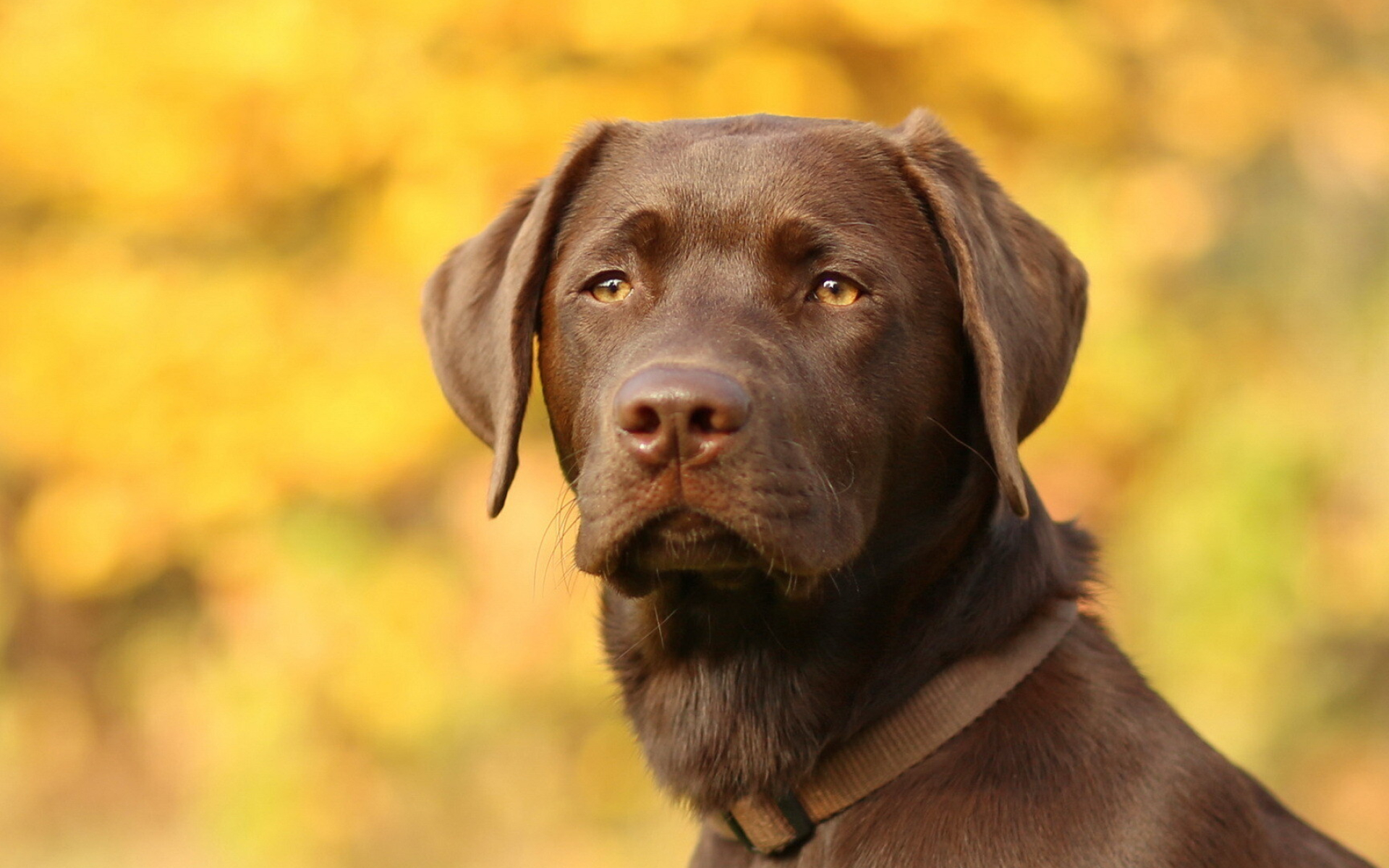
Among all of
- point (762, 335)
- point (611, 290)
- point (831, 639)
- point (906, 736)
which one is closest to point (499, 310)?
point (611, 290)

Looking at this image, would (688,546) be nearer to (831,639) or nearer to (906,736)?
(831,639)

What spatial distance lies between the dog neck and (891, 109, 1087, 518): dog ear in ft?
0.52

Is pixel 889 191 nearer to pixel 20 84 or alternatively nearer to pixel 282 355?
pixel 282 355

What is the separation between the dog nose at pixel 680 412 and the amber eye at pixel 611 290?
467mm

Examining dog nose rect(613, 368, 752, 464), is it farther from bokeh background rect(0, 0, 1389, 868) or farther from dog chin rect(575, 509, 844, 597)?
bokeh background rect(0, 0, 1389, 868)

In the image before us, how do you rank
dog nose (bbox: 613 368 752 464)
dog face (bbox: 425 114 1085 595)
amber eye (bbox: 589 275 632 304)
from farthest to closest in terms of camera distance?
amber eye (bbox: 589 275 632 304)
dog face (bbox: 425 114 1085 595)
dog nose (bbox: 613 368 752 464)

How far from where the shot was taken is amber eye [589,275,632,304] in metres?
2.99

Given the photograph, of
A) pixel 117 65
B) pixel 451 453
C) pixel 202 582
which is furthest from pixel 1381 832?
pixel 117 65

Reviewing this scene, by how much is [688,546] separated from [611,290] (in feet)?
2.01

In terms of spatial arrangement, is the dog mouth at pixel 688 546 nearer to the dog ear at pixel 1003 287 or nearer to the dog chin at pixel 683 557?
the dog chin at pixel 683 557

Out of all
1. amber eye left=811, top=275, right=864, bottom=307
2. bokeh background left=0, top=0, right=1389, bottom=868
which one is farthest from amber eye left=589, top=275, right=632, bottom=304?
bokeh background left=0, top=0, right=1389, bottom=868

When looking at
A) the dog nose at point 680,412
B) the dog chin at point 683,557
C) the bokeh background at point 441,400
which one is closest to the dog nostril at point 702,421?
the dog nose at point 680,412

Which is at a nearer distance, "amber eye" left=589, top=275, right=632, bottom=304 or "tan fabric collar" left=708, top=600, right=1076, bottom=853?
"tan fabric collar" left=708, top=600, right=1076, bottom=853

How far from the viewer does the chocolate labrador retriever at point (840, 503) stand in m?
2.61
